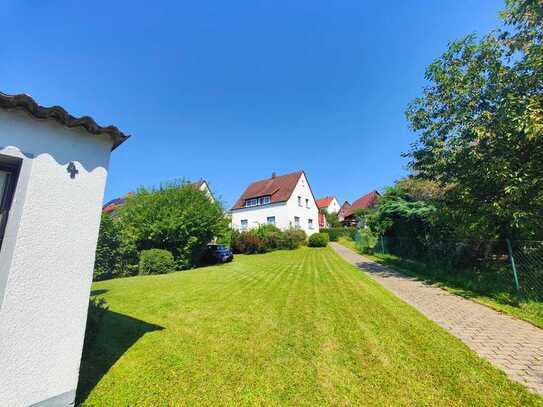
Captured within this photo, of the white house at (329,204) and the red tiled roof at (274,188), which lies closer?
the red tiled roof at (274,188)

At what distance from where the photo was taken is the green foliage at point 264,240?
24.1 meters

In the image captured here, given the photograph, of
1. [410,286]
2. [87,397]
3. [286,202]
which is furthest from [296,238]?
[87,397]

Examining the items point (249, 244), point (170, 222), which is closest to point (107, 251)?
point (170, 222)

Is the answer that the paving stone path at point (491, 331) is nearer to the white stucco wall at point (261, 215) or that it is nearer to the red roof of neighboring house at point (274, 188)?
the white stucco wall at point (261, 215)

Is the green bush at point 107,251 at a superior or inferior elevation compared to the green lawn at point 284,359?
superior

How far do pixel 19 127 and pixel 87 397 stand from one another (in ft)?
10.6

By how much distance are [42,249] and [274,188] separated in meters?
31.5

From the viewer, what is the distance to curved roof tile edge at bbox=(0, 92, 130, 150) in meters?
2.35

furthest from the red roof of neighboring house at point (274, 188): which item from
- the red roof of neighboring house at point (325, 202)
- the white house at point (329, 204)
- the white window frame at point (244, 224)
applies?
the red roof of neighboring house at point (325, 202)

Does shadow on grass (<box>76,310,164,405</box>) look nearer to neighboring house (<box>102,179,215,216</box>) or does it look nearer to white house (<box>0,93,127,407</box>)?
white house (<box>0,93,127,407</box>)

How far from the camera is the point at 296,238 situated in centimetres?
2758

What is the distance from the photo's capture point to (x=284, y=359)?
384cm

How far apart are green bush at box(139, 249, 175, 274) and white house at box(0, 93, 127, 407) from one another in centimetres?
1238

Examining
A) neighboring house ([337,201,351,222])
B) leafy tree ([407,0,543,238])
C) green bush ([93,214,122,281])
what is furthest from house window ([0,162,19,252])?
neighboring house ([337,201,351,222])
